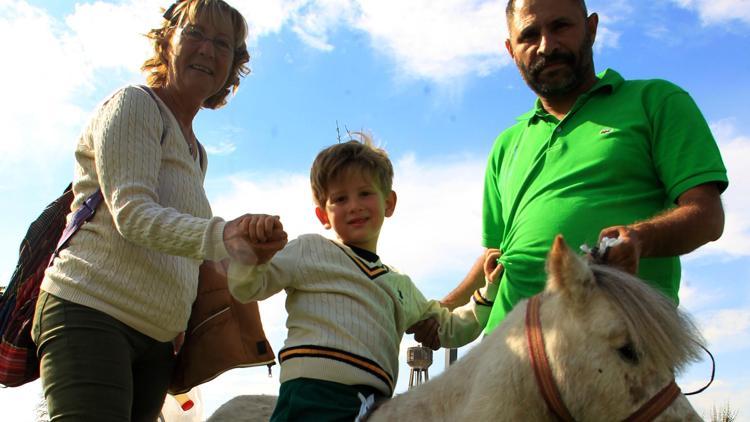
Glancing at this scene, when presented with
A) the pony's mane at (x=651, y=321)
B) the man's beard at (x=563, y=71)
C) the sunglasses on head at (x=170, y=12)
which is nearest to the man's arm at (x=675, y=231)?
the pony's mane at (x=651, y=321)

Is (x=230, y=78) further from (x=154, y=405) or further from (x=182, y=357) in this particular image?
(x=154, y=405)

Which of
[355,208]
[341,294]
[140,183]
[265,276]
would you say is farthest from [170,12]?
[341,294]

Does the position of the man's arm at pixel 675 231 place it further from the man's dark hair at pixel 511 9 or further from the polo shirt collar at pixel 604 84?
the man's dark hair at pixel 511 9

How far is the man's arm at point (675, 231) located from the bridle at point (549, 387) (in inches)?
15.9

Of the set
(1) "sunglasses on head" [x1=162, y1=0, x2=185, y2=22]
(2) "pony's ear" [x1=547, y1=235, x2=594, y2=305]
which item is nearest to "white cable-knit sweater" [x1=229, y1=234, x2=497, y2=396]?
(2) "pony's ear" [x1=547, y1=235, x2=594, y2=305]

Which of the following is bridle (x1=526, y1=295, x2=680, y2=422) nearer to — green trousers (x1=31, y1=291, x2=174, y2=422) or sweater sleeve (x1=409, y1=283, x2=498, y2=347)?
sweater sleeve (x1=409, y1=283, x2=498, y2=347)

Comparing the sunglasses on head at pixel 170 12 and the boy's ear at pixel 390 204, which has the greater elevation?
the sunglasses on head at pixel 170 12

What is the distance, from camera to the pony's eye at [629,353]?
6.46 feet

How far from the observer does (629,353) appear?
77.9 inches

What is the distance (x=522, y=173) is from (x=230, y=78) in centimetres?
171

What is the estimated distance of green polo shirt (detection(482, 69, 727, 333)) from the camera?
2857 millimetres

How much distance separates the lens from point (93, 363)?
8.48 feet

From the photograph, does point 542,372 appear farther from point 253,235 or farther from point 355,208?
point 355,208

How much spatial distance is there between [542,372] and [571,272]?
1.06 ft
